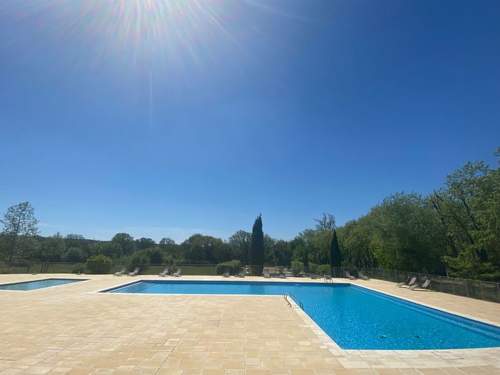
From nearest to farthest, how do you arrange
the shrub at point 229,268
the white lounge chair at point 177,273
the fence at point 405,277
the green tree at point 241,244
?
the fence at point 405,277 → the white lounge chair at point 177,273 → the shrub at point 229,268 → the green tree at point 241,244

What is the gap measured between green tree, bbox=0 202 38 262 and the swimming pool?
1633 cm

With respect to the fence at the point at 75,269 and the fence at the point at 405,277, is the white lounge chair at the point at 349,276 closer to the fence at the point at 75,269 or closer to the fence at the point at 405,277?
the fence at the point at 405,277

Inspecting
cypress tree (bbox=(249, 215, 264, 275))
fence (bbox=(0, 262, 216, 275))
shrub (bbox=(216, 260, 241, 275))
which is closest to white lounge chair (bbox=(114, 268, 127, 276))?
fence (bbox=(0, 262, 216, 275))

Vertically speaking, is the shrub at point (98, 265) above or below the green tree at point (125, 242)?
below

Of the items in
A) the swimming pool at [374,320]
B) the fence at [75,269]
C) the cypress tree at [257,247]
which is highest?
the cypress tree at [257,247]

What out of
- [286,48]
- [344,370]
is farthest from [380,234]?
[344,370]

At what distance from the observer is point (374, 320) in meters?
9.87

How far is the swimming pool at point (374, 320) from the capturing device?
23.8ft

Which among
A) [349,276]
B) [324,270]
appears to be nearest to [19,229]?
[324,270]

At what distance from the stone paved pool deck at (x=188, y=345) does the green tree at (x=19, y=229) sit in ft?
69.4

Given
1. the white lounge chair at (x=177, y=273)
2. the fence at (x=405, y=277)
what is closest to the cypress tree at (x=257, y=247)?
the fence at (x=405, y=277)

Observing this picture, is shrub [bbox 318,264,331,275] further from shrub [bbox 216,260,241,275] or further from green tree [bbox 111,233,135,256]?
green tree [bbox 111,233,135,256]

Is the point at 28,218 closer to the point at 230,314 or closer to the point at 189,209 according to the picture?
the point at 189,209

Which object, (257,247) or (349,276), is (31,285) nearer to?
(257,247)
